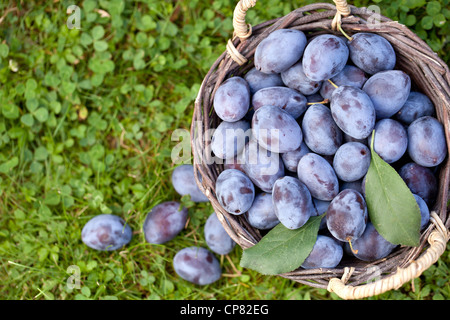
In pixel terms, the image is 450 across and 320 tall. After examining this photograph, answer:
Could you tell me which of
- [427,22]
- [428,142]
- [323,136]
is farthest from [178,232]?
[427,22]

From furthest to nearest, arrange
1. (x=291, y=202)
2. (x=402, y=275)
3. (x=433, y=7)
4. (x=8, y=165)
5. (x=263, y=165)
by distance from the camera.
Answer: (x=8, y=165) < (x=433, y=7) < (x=263, y=165) < (x=291, y=202) < (x=402, y=275)

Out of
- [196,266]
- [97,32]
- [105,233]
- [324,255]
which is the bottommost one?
[196,266]

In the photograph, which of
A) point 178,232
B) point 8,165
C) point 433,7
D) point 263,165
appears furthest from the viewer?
point 8,165

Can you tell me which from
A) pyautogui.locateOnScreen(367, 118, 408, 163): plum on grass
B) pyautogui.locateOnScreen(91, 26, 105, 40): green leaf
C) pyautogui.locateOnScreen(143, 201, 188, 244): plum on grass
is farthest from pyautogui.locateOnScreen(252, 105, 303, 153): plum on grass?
pyautogui.locateOnScreen(91, 26, 105, 40): green leaf

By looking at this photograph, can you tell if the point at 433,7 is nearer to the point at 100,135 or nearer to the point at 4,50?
the point at 100,135

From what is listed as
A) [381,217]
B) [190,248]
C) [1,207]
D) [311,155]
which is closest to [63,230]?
[1,207]

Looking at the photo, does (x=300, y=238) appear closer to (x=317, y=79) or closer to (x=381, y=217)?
(x=381, y=217)

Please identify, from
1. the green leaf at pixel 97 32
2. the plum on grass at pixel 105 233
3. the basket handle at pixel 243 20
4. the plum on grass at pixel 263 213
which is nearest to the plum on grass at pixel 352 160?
the plum on grass at pixel 263 213
